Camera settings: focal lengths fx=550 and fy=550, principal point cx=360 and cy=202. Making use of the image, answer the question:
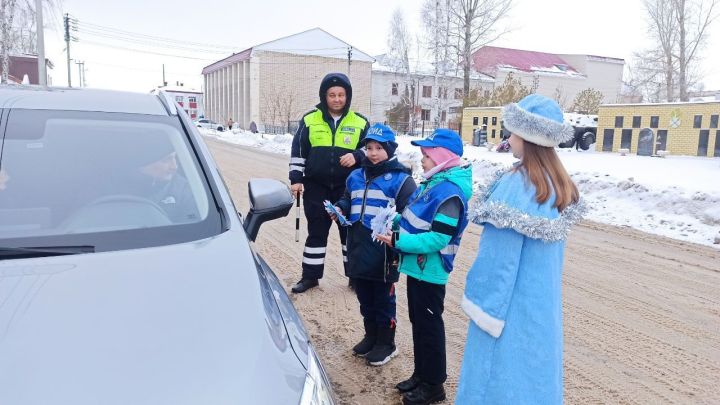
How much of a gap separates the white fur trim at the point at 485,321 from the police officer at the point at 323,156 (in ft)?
8.07

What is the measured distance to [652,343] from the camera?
13.6 feet

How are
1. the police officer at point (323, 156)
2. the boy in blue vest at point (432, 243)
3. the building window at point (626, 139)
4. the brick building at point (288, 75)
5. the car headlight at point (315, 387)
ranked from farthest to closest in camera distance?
the brick building at point (288, 75), the building window at point (626, 139), the police officer at point (323, 156), the boy in blue vest at point (432, 243), the car headlight at point (315, 387)

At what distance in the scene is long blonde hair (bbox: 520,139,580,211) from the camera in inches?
86.3

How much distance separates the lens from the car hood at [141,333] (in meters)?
1.39

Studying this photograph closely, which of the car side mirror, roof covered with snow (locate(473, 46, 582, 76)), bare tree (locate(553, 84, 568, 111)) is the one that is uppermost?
Answer: roof covered with snow (locate(473, 46, 582, 76))

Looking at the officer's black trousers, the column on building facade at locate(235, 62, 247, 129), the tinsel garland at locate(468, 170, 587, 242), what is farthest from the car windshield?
the column on building facade at locate(235, 62, 247, 129)

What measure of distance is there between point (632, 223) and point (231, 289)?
8.03 m

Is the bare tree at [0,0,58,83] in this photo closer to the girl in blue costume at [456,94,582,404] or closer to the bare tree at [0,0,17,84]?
the bare tree at [0,0,17,84]

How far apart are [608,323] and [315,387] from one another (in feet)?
11.8

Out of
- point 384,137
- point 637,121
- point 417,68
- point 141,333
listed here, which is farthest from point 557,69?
point 141,333

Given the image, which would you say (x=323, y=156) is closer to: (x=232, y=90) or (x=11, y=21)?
(x=11, y=21)

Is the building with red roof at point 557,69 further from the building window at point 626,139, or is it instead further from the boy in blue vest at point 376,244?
the boy in blue vest at point 376,244

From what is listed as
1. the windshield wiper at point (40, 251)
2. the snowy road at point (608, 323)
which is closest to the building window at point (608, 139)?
the snowy road at point (608, 323)

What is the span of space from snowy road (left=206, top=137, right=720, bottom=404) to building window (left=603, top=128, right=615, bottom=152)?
1350 cm
